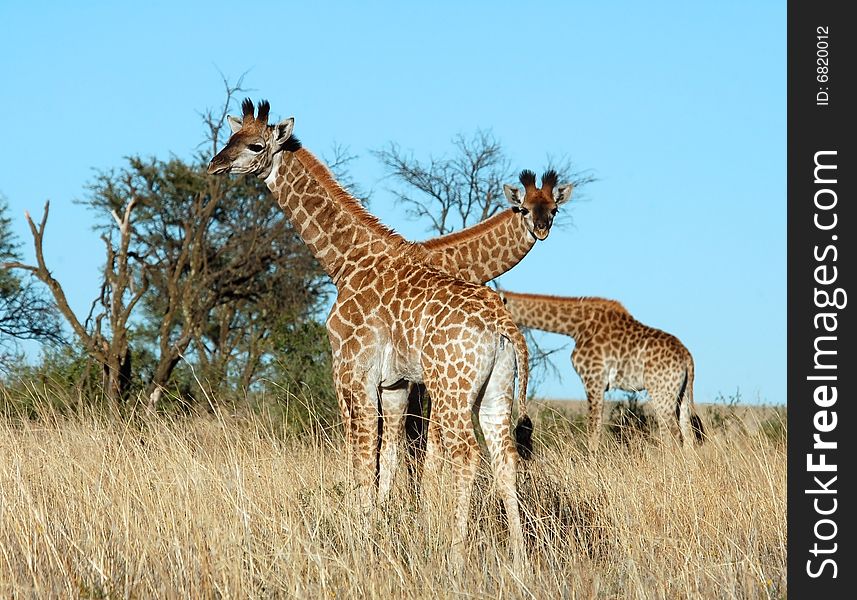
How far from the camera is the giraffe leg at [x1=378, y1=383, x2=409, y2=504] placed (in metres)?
7.55

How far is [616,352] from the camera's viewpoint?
14.0 meters

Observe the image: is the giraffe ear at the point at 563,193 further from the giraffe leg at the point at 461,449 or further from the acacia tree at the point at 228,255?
the acacia tree at the point at 228,255

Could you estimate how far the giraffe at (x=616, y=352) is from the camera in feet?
45.1

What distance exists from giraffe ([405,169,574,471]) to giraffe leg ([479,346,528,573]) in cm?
156

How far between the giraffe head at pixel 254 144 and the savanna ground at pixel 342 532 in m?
2.09

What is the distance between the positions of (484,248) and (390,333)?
2256 millimetres

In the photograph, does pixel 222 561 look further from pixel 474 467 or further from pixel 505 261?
pixel 505 261

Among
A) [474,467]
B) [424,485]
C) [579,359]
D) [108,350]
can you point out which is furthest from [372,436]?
[108,350]

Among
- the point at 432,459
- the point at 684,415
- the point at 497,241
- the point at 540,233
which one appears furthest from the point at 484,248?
the point at 684,415

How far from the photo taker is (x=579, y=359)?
1412 cm

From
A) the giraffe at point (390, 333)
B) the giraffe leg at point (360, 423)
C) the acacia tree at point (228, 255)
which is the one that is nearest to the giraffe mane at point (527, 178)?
the giraffe at point (390, 333)

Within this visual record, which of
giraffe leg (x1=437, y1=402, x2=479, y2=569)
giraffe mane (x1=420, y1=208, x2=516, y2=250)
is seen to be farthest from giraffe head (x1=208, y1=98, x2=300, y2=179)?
giraffe leg (x1=437, y1=402, x2=479, y2=569)

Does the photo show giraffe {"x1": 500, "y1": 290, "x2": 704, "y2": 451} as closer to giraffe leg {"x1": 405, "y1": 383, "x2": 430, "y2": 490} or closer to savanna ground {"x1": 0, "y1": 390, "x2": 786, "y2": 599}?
savanna ground {"x1": 0, "y1": 390, "x2": 786, "y2": 599}
